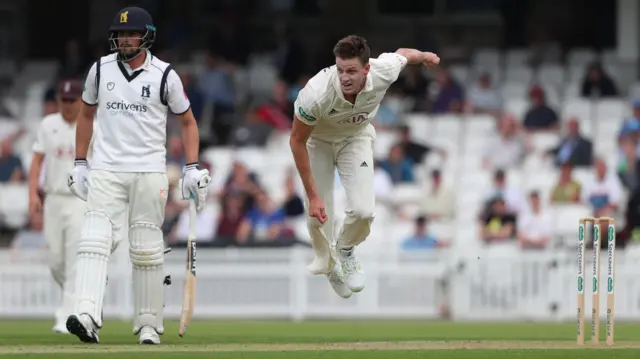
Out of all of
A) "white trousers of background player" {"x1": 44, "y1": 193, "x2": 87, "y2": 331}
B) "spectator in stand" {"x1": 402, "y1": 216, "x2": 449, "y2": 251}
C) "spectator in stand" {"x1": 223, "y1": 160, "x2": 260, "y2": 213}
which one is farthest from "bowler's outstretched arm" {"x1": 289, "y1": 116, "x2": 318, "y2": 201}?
"spectator in stand" {"x1": 223, "y1": 160, "x2": 260, "y2": 213}

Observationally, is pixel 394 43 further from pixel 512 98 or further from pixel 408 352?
pixel 408 352

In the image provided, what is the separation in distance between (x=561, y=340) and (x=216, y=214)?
25.6 feet

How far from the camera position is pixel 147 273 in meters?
10.6

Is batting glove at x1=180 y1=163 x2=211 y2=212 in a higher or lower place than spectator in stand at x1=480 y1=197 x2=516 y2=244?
higher

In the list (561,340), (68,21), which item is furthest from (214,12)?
(561,340)

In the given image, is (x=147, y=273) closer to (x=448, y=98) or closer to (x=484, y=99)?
(x=448, y=98)

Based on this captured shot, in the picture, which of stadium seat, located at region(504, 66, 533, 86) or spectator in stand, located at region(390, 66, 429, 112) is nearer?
spectator in stand, located at region(390, 66, 429, 112)

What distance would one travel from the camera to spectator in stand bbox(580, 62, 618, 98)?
827 inches

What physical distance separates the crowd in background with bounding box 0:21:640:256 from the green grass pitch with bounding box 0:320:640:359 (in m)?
2.75

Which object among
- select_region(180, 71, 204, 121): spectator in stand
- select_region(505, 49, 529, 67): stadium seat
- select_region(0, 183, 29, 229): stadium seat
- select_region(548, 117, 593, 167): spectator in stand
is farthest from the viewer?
select_region(505, 49, 529, 67): stadium seat

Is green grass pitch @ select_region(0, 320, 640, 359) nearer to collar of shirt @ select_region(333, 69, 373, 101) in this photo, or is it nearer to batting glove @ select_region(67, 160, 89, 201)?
batting glove @ select_region(67, 160, 89, 201)

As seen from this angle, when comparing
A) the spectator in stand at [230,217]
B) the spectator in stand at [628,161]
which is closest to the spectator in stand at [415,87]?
the spectator in stand at [628,161]

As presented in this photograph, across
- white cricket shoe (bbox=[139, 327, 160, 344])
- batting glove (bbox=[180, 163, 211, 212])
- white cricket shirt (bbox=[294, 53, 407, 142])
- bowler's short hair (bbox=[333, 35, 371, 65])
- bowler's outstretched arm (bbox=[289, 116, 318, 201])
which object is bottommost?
→ white cricket shoe (bbox=[139, 327, 160, 344])

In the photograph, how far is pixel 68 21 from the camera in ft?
81.6
